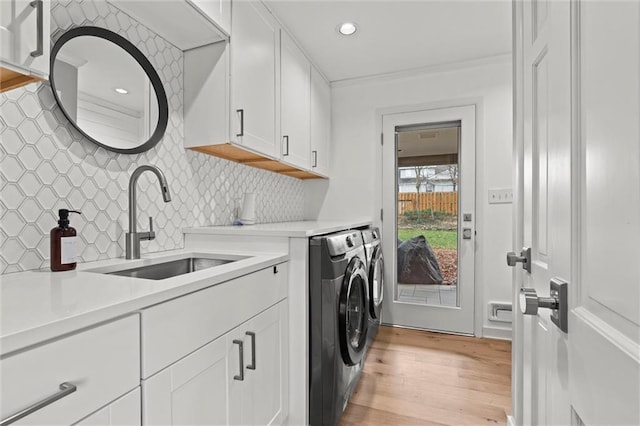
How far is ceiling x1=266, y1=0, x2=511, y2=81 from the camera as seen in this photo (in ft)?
6.78

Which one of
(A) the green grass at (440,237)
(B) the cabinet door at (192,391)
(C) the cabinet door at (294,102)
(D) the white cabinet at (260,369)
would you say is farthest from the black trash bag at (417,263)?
(B) the cabinet door at (192,391)

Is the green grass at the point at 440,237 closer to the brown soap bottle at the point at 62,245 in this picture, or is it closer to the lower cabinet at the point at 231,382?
the lower cabinet at the point at 231,382

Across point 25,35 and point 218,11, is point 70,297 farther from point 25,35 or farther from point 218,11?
point 218,11

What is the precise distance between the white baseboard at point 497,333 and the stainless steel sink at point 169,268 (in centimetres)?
233

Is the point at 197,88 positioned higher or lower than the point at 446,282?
higher

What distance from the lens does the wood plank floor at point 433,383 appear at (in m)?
1.73

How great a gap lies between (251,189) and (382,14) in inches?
58.4

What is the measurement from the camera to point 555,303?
67cm

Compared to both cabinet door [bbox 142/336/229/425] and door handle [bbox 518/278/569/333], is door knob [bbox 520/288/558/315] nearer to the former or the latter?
door handle [bbox 518/278/569/333]

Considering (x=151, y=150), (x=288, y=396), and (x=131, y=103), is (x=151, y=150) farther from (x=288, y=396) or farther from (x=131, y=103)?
(x=288, y=396)

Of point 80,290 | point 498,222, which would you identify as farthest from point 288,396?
point 498,222

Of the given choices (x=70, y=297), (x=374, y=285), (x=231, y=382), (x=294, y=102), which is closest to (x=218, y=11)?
(x=294, y=102)

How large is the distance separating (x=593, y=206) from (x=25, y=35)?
1253 mm

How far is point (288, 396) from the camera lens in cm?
157
